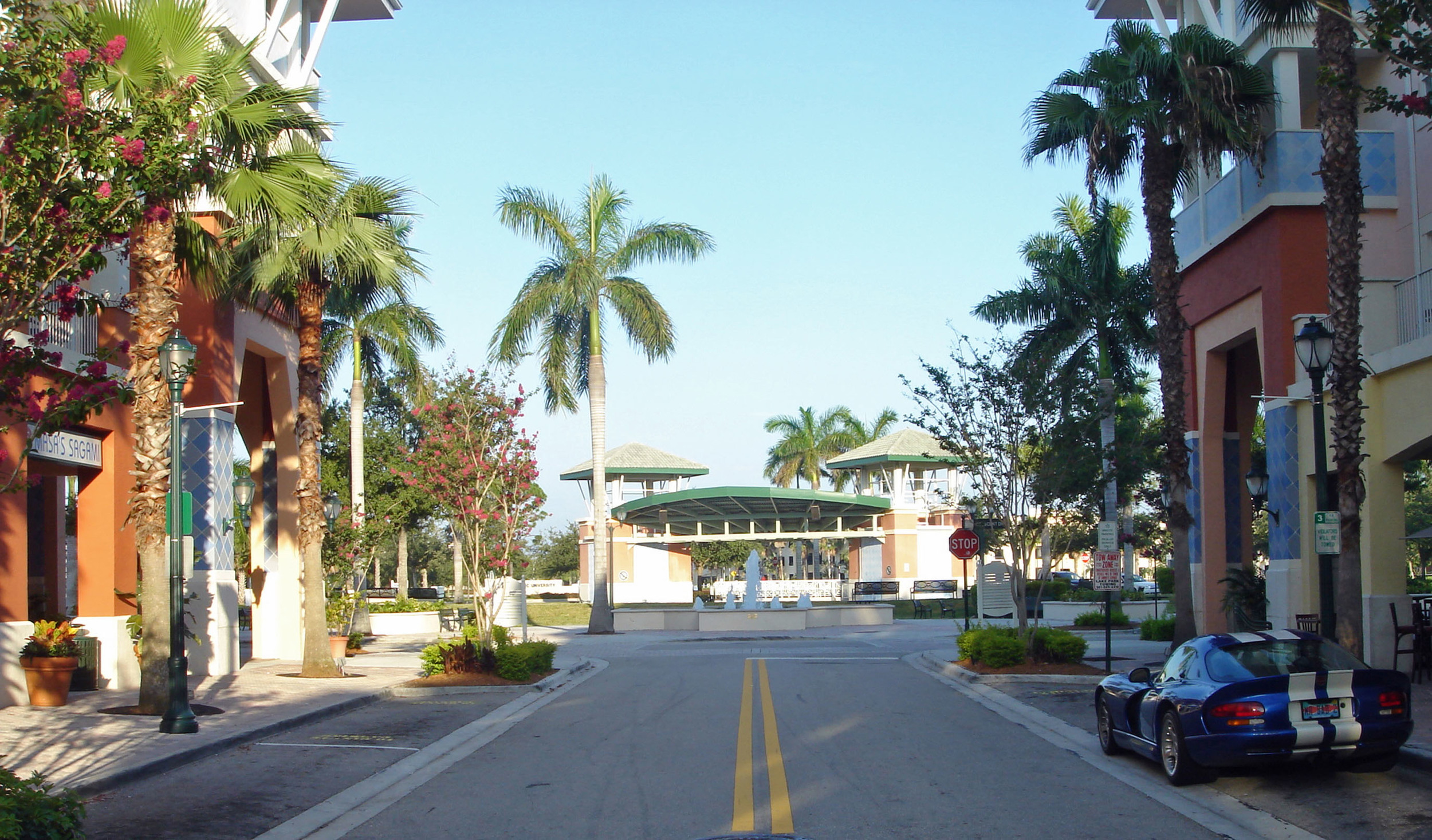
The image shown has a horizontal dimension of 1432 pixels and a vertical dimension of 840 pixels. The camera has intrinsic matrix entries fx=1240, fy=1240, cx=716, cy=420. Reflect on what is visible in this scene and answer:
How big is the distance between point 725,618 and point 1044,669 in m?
22.1

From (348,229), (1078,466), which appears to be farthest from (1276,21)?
(348,229)

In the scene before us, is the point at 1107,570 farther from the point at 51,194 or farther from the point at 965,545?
the point at 51,194

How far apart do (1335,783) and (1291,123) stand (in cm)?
1703

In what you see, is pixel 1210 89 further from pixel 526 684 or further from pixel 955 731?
pixel 526 684

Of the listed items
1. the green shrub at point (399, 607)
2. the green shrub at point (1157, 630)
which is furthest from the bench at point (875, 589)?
the green shrub at point (1157, 630)

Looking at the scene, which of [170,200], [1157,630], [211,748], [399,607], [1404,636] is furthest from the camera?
[399,607]

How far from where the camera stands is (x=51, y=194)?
9.91 m

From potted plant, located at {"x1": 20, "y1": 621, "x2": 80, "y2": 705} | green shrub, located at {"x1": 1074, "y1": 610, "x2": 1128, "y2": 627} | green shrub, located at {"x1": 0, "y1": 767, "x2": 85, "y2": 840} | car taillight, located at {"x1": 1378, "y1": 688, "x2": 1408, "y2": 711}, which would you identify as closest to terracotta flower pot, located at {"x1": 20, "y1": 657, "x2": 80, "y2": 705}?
potted plant, located at {"x1": 20, "y1": 621, "x2": 80, "y2": 705}

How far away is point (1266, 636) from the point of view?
11.2 m

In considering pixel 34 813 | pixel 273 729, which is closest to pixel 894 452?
pixel 273 729

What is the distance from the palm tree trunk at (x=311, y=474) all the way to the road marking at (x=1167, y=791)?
12.0 metres

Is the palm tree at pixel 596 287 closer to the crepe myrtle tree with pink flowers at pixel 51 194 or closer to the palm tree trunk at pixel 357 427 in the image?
the palm tree trunk at pixel 357 427

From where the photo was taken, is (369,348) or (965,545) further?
(369,348)

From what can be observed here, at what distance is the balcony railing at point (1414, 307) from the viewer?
1833cm
